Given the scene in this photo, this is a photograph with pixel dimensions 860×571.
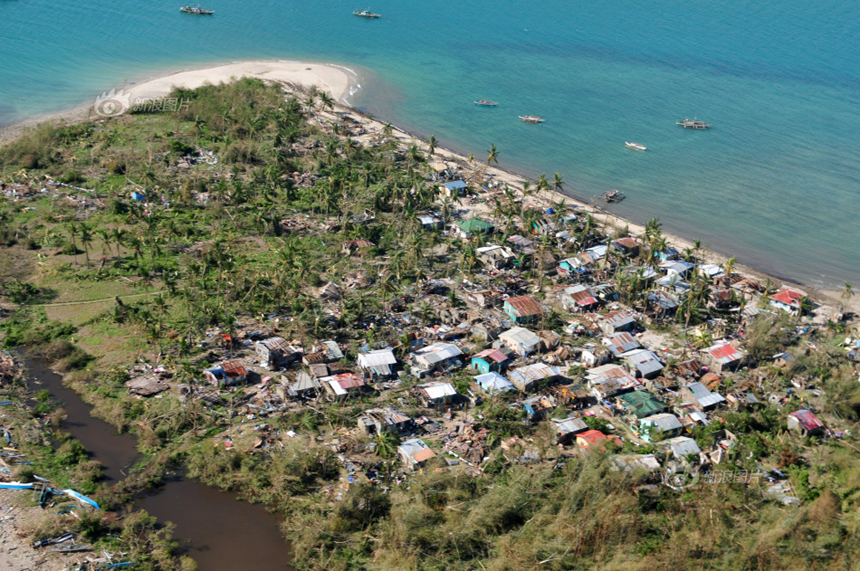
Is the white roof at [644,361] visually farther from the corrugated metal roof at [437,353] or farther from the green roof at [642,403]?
the corrugated metal roof at [437,353]

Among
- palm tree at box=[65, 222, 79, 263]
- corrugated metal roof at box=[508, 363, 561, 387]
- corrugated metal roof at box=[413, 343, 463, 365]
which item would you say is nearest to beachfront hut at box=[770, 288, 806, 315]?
corrugated metal roof at box=[508, 363, 561, 387]

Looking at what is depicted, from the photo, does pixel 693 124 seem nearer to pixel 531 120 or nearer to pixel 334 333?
pixel 531 120

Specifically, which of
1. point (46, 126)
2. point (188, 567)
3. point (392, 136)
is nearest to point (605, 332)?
point (188, 567)

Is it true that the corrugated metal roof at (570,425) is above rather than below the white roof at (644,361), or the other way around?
below

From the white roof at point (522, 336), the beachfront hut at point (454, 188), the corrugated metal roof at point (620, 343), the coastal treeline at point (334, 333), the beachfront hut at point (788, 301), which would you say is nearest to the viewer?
the coastal treeline at point (334, 333)

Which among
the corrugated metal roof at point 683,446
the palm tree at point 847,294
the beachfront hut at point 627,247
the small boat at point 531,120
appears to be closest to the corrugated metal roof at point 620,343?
the corrugated metal roof at point 683,446

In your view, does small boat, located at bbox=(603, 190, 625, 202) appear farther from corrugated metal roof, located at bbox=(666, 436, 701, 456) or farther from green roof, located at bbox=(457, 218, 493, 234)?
corrugated metal roof, located at bbox=(666, 436, 701, 456)
